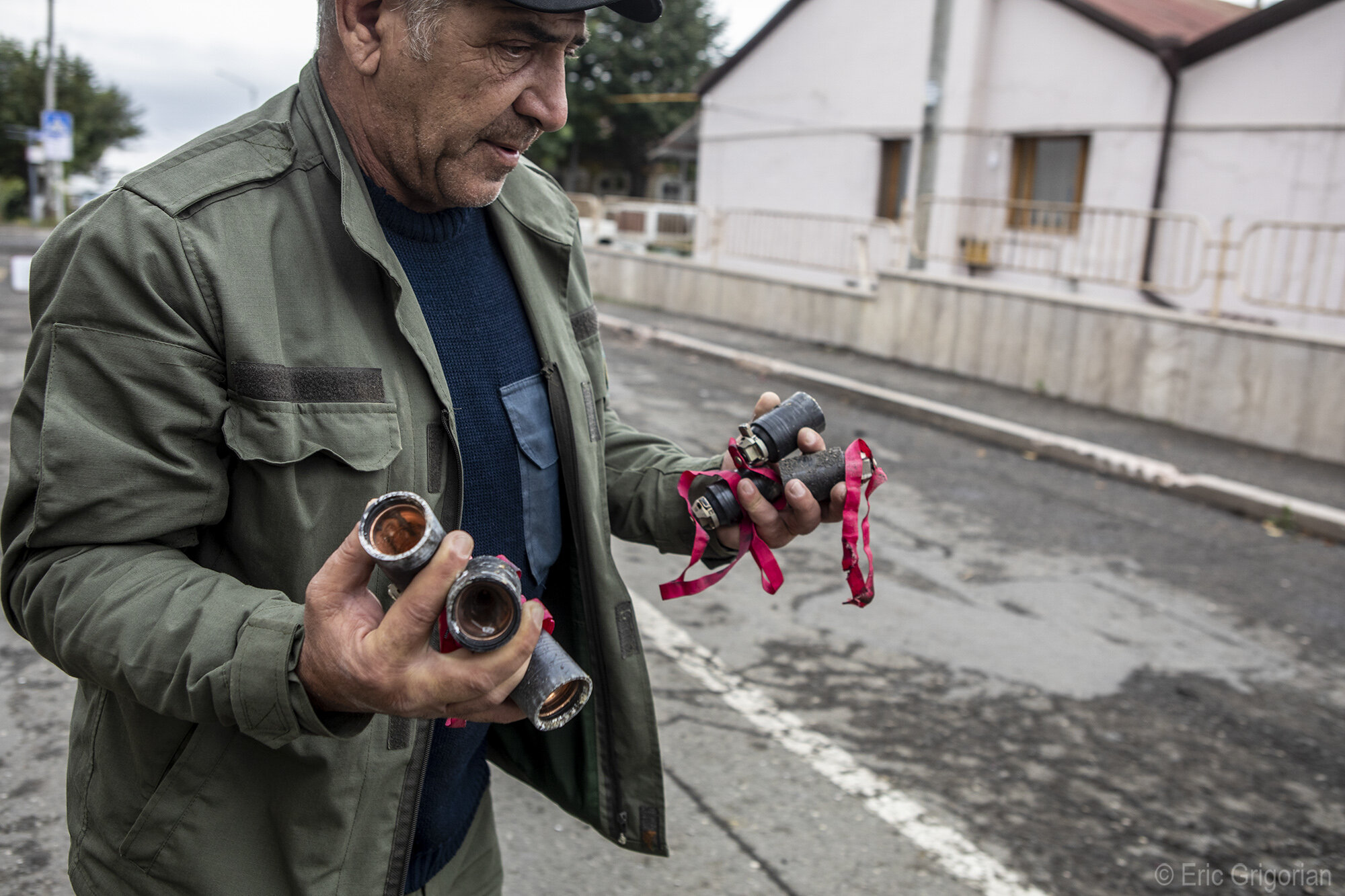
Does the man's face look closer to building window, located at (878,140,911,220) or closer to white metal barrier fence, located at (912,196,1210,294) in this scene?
white metal barrier fence, located at (912,196,1210,294)

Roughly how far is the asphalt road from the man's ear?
2269 millimetres

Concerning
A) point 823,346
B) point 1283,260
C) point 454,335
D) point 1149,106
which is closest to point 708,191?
point 1149,106

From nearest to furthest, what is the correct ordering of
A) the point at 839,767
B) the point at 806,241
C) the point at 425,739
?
1. the point at 425,739
2. the point at 839,767
3. the point at 806,241

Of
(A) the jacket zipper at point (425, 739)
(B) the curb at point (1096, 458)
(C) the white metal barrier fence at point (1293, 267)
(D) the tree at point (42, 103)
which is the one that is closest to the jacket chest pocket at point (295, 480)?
(A) the jacket zipper at point (425, 739)

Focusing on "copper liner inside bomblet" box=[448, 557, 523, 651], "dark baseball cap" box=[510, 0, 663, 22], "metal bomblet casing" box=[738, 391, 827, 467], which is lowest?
"copper liner inside bomblet" box=[448, 557, 523, 651]

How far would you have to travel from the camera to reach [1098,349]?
1022 centimetres

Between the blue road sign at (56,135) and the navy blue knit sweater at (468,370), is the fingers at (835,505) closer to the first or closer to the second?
the navy blue knit sweater at (468,370)

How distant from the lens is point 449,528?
158cm

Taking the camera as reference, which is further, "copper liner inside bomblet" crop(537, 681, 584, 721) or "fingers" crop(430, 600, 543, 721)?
"copper liner inside bomblet" crop(537, 681, 584, 721)

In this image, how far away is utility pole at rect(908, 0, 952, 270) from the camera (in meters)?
12.5

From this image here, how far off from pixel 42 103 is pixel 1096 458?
51.6m

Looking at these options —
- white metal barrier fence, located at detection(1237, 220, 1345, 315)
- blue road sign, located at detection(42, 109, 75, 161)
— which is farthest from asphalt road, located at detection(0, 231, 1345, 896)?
blue road sign, located at detection(42, 109, 75, 161)

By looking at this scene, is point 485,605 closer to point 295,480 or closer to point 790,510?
point 295,480

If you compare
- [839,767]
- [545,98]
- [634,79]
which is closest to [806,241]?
[839,767]
